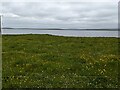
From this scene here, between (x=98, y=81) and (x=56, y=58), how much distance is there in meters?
7.76

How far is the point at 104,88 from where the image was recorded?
47.3ft

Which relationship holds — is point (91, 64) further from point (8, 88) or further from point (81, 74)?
point (8, 88)

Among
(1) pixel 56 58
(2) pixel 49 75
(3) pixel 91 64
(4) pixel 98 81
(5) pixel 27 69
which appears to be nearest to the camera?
(4) pixel 98 81

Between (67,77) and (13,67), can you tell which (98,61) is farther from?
(13,67)

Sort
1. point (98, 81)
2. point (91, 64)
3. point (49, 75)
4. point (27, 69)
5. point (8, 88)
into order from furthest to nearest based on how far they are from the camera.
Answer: point (91, 64)
point (27, 69)
point (49, 75)
point (98, 81)
point (8, 88)

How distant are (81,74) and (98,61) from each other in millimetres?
4091

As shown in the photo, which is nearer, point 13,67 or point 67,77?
point 67,77

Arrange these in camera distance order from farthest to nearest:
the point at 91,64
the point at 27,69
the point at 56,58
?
the point at 56,58 < the point at 91,64 < the point at 27,69

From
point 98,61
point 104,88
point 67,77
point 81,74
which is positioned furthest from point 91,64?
point 104,88

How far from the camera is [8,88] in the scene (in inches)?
556

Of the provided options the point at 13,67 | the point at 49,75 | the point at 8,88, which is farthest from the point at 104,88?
the point at 13,67

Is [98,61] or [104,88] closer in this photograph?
[104,88]

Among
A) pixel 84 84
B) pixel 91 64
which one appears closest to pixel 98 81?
pixel 84 84

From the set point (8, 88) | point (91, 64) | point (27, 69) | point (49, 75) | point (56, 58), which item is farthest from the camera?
point (56, 58)
